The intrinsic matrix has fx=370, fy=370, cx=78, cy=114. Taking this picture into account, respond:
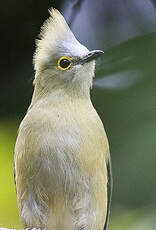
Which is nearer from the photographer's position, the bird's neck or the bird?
the bird

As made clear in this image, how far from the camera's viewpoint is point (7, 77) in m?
1.84

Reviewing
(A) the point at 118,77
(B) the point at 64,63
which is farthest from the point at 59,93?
(A) the point at 118,77

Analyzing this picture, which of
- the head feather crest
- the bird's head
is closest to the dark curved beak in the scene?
the bird's head

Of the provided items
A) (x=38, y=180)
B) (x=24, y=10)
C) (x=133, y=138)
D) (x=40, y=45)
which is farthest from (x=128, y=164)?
(x=24, y=10)

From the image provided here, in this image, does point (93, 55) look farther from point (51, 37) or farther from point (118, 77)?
point (118, 77)

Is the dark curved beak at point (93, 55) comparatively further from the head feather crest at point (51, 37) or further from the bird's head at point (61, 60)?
the head feather crest at point (51, 37)

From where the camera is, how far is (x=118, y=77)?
5.86 ft

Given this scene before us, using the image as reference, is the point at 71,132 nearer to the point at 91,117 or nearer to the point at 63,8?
the point at 91,117

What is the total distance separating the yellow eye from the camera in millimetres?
1381

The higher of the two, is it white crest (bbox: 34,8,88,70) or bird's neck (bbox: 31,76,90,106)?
white crest (bbox: 34,8,88,70)

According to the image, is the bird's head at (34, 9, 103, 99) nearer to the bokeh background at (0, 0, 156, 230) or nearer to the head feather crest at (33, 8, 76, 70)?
the head feather crest at (33, 8, 76, 70)

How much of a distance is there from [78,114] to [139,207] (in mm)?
652

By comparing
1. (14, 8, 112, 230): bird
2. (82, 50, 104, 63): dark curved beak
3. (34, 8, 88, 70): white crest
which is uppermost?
(34, 8, 88, 70): white crest

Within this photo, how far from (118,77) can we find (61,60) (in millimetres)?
475
